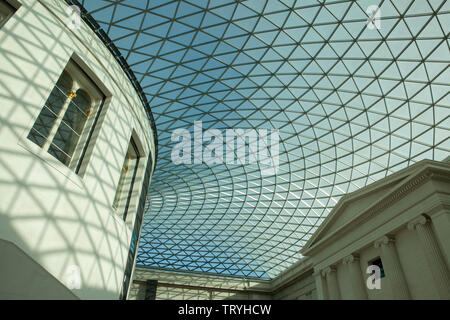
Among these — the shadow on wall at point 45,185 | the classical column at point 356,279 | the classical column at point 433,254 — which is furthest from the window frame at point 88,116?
the classical column at point 356,279

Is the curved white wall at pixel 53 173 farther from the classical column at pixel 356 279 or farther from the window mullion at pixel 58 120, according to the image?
the classical column at pixel 356 279

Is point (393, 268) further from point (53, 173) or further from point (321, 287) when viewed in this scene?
point (53, 173)

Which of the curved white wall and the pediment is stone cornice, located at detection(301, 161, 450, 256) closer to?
the pediment

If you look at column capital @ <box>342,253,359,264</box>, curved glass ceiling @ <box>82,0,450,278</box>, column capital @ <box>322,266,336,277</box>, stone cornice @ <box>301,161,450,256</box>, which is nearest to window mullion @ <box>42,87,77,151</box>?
curved glass ceiling @ <box>82,0,450,278</box>

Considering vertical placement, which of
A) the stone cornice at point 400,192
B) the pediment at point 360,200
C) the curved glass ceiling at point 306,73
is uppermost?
the curved glass ceiling at point 306,73

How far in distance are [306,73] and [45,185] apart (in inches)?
961

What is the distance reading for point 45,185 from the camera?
12984 mm

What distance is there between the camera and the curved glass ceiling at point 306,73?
2447 centimetres

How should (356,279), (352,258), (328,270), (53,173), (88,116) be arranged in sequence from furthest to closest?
(328,270)
(352,258)
(356,279)
(88,116)
(53,173)

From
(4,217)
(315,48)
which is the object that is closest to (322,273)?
(315,48)

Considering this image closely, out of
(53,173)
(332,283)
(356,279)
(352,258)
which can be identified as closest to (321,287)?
(332,283)

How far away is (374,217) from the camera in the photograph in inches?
1017

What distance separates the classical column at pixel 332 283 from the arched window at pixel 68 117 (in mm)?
25165

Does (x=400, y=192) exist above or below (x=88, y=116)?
below
